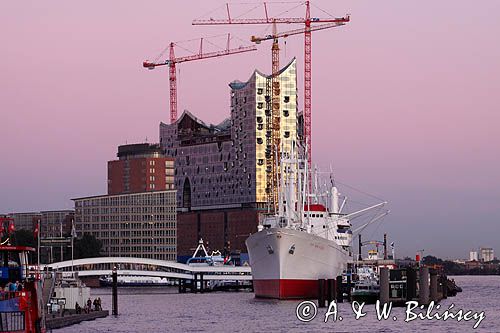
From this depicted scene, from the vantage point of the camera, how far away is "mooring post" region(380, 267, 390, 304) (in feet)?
406

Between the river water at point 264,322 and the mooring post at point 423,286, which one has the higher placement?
the mooring post at point 423,286

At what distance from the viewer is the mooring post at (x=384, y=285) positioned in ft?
406

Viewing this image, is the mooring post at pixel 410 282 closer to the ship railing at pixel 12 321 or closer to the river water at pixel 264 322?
the river water at pixel 264 322

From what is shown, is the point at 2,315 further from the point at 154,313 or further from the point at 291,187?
the point at 291,187

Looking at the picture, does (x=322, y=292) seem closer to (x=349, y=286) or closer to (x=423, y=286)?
(x=423, y=286)

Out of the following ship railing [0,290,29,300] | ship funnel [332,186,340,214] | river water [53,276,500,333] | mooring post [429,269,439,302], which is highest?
ship funnel [332,186,340,214]

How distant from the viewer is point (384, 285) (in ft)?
413

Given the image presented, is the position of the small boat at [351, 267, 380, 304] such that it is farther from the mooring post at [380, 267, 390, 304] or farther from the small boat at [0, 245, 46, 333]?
the small boat at [0, 245, 46, 333]

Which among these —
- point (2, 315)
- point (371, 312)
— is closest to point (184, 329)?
point (371, 312)

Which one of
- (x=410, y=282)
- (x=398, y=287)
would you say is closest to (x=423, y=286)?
(x=410, y=282)

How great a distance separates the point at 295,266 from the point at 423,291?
2215 cm

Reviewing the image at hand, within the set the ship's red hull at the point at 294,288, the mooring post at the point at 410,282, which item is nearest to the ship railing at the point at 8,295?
the mooring post at the point at 410,282

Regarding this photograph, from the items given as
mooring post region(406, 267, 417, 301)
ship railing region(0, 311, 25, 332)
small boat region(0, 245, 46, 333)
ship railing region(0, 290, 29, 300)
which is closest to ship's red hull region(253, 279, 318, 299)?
mooring post region(406, 267, 417, 301)

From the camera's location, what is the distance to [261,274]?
153 meters
